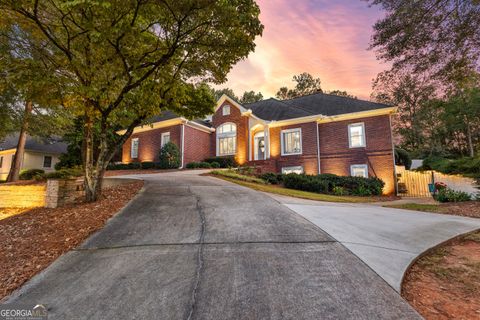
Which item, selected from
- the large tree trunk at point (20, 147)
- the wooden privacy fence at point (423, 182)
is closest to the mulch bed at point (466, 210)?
the wooden privacy fence at point (423, 182)

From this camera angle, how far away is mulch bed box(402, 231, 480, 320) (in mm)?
2389

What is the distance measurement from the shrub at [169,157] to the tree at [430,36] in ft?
50.5

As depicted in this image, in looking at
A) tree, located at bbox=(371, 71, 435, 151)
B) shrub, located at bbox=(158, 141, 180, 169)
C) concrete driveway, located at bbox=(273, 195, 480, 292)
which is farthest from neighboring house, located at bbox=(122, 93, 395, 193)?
tree, located at bbox=(371, 71, 435, 151)

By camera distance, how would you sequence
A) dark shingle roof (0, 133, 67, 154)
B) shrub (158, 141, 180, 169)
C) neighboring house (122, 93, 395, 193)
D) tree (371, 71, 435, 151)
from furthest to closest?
tree (371, 71, 435, 151) → dark shingle roof (0, 133, 67, 154) → shrub (158, 141, 180, 169) → neighboring house (122, 93, 395, 193)

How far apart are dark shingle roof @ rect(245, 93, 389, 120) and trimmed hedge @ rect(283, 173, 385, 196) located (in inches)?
226

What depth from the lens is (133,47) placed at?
21.2ft

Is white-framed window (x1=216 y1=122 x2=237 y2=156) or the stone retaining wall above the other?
white-framed window (x1=216 y1=122 x2=237 y2=156)

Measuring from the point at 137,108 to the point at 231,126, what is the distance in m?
13.9

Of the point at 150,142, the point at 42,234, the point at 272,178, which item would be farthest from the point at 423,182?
the point at 150,142

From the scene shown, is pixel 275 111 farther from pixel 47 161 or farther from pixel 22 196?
pixel 47 161

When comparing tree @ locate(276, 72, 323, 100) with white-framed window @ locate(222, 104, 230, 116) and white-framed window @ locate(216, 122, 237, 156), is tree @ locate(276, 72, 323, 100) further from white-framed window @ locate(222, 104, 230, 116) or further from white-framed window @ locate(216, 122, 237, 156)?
white-framed window @ locate(216, 122, 237, 156)

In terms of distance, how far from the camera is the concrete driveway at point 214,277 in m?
2.28

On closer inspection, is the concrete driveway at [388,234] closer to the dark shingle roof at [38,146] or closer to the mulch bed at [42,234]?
the mulch bed at [42,234]

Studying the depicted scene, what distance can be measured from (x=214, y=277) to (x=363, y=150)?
16.4 m
